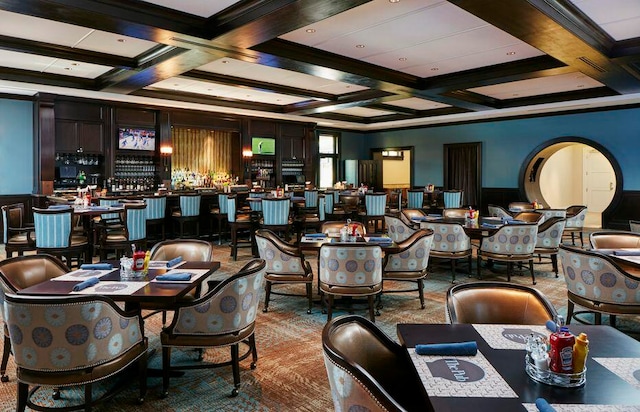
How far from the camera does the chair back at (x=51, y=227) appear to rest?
5.46 metres

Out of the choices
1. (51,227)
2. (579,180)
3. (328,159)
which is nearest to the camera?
(51,227)

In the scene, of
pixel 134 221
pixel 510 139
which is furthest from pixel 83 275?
pixel 510 139

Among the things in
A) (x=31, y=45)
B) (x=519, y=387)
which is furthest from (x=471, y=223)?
(x=31, y=45)

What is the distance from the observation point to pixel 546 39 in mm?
5219

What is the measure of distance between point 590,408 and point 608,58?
20.9 feet

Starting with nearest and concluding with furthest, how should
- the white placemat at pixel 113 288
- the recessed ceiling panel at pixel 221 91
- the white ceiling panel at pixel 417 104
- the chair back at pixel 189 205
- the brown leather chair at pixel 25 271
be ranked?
the white placemat at pixel 113 288
the brown leather chair at pixel 25 271
the chair back at pixel 189 205
the recessed ceiling panel at pixel 221 91
the white ceiling panel at pixel 417 104

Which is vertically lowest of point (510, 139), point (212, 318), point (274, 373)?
point (274, 373)

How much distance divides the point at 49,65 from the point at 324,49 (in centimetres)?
478

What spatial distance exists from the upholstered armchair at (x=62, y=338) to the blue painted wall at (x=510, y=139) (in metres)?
12.0

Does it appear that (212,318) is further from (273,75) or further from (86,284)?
(273,75)

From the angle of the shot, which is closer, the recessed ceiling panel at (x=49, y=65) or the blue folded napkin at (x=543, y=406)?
the blue folded napkin at (x=543, y=406)

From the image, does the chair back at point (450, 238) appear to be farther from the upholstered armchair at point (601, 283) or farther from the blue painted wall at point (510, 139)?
the blue painted wall at point (510, 139)

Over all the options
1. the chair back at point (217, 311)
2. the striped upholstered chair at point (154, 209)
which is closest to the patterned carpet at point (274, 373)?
the chair back at point (217, 311)

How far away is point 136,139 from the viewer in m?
10.4
